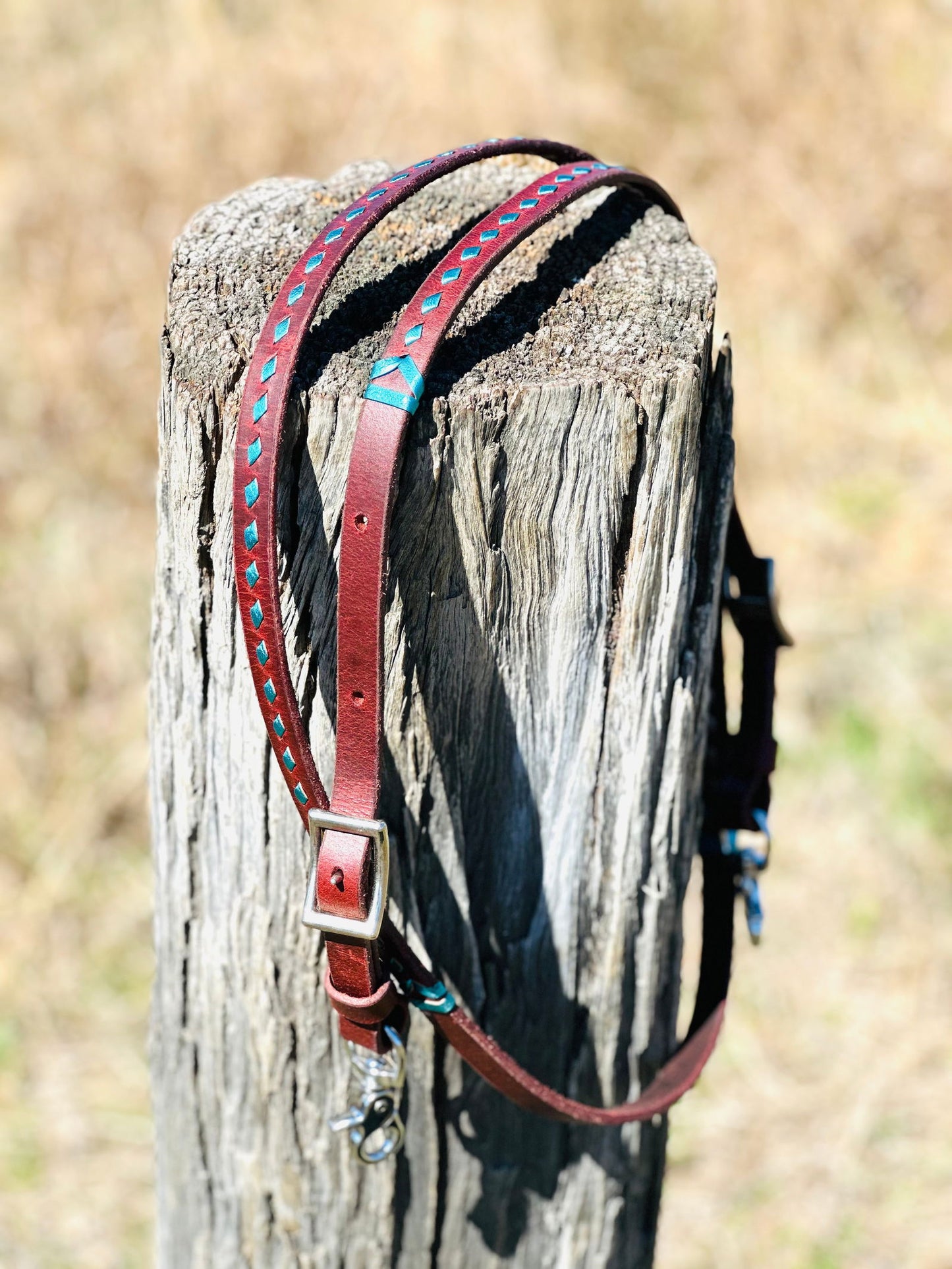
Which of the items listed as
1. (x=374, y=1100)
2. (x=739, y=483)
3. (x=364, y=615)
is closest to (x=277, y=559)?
(x=364, y=615)

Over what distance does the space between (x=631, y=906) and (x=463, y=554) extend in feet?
1.68

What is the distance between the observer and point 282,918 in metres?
1.25

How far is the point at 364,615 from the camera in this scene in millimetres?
955

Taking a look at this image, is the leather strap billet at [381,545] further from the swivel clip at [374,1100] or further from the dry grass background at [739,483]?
the dry grass background at [739,483]

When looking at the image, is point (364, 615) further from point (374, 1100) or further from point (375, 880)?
point (374, 1100)

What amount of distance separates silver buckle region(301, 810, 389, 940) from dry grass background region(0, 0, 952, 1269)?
6.57ft

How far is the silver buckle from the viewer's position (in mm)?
973

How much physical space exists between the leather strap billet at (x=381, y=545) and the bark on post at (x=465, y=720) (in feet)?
0.17

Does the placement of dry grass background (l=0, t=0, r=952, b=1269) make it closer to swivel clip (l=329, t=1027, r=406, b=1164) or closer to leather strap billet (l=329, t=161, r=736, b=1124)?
swivel clip (l=329, t=1027, r=406, b=1164)

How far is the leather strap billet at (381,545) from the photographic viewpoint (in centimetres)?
93

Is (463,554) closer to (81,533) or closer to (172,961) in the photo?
(172,961)

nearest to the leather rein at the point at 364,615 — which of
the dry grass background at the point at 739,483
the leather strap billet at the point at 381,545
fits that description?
the leather strap billet at the point at 381,545

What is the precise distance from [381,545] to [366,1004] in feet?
1.41

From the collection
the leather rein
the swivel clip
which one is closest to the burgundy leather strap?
the leather rein
